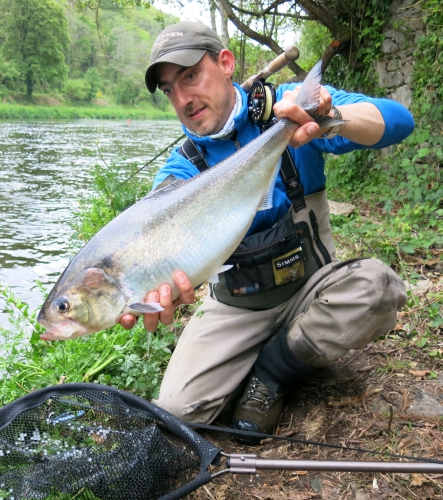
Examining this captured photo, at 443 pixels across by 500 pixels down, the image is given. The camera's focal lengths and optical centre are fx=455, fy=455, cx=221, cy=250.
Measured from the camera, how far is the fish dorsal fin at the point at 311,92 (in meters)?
2.20

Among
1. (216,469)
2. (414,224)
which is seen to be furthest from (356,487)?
(414,224)

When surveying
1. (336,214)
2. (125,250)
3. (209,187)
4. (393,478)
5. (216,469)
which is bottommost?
(216,469)

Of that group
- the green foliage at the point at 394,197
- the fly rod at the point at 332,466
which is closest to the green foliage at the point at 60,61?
the green foliage at the point at 394,197

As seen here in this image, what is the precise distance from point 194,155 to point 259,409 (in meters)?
1.60

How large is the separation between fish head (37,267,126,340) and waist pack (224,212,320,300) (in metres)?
0.95

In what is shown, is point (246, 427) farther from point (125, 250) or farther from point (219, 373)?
point (125, 250)

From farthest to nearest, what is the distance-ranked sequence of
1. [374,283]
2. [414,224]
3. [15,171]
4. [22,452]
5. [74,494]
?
[15,171] → [414,224] → [374,283] → [22,452] → [74,494]

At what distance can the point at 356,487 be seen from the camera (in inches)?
80.3

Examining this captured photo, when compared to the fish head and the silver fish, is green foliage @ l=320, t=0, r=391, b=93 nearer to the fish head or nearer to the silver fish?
the silver fish

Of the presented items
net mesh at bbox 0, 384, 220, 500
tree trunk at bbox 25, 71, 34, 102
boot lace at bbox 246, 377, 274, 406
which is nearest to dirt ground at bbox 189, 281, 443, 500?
boot lace at bbox 246, 377, 274, 406

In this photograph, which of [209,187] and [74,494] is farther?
[209,187]

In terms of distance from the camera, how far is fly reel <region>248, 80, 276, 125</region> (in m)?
2.75

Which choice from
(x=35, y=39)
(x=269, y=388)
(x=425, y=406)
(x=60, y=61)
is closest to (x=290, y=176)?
A: (x=269, y=388)

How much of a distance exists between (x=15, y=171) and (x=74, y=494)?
13.5m
